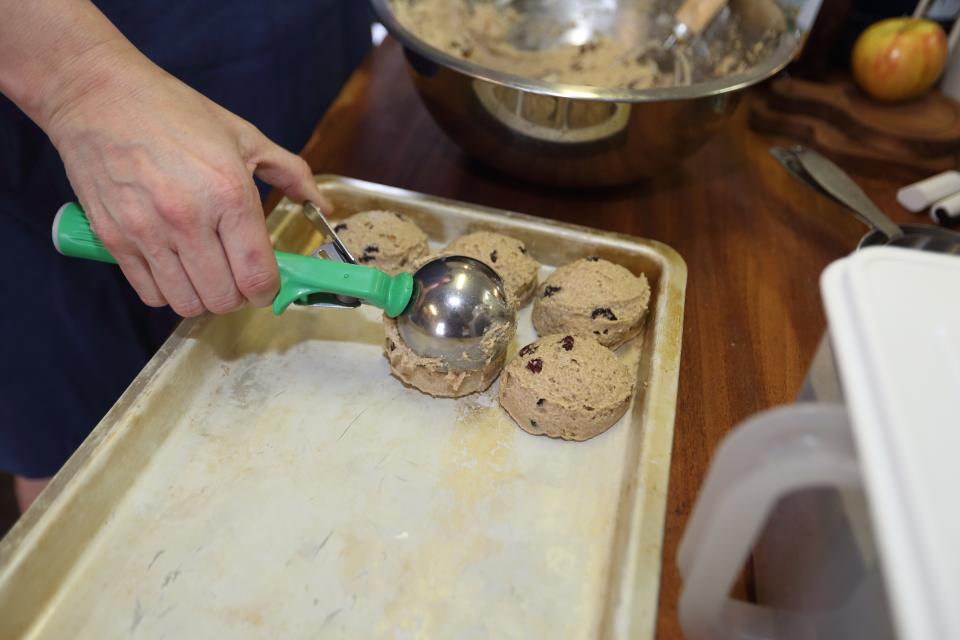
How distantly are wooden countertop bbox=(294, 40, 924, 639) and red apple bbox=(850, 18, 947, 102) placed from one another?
187 millimetres

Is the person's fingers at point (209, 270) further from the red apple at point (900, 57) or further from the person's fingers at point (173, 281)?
the red apple at point (900, 57)

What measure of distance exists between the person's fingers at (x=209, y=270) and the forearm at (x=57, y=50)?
0.20 m

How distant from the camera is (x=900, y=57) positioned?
129cm

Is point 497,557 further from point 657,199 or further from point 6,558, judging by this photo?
point 657,199

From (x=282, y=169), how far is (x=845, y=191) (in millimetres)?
937

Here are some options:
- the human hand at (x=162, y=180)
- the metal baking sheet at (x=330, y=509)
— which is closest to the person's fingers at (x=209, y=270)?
the human hand at (x=162, y=180)

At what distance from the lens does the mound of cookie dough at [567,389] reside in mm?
862

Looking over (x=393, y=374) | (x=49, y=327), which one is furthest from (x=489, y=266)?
(x=49, y=327)

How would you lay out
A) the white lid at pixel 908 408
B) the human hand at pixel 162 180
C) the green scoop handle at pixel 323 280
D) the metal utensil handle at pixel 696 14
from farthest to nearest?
the metal utensil handle at pixel 696 14
the green scoop handle at pixel 323 280
the human hand at pixel 162 180
the white lid at pixel 908 408

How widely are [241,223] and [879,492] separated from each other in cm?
64

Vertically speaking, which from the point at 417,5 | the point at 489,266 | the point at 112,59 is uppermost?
the point at 112,59

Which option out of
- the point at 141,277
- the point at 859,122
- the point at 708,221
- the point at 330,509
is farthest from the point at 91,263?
the point at 859,122

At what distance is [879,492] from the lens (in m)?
0.38

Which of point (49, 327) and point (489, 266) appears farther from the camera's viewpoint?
point (49, 327)
